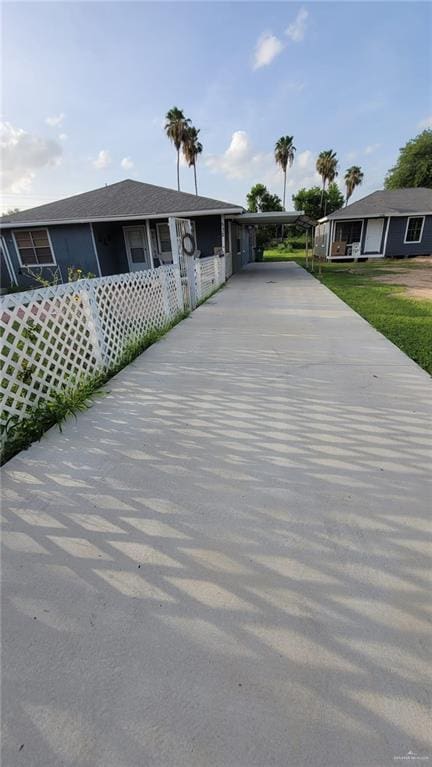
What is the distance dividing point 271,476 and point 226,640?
40.1 inches

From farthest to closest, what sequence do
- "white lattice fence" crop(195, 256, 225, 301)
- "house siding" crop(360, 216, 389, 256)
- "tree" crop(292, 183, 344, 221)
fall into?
"tree" crop(292, 183, 344, 221) → "house siding" crop(360, 216, 389, 256) → "white lattice fence" crop(195, 256, 225, 301)

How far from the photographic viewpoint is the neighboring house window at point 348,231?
58.2ft

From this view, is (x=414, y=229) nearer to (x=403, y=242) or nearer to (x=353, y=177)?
(x=403, y=242)

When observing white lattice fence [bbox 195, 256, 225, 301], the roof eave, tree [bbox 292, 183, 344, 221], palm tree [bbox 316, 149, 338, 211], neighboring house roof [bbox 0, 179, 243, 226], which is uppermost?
palm tree [bbox 316, 149, 338, 211]

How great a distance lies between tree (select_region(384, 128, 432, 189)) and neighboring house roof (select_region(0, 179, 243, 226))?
25447 mm

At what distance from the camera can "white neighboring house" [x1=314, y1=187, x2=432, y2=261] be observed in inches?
659

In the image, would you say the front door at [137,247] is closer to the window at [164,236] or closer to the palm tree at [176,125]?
the window at [164,236]

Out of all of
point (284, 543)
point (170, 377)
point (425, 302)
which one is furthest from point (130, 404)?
point (425, 302)

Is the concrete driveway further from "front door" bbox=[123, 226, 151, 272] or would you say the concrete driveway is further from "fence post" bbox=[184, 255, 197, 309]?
"front door" bbox=[123, 226, 151, 272]

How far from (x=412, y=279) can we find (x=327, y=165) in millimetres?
30876

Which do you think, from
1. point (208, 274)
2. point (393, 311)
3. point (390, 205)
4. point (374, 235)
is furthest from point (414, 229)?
point (393, 311)

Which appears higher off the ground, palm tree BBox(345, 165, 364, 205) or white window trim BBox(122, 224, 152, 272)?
palm tree BBox(345, 165, 364, 205)

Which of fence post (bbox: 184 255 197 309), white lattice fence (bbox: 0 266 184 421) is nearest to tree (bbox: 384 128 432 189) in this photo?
fence post (bbox: 184 255 197 309)

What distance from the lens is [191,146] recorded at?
27.5m
